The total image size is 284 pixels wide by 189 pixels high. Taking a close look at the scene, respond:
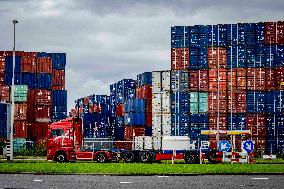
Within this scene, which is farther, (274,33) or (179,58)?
(179,58)

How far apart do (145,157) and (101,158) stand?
10.3ft

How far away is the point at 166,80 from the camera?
55156mm

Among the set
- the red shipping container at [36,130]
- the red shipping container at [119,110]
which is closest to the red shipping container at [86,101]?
the red shipping container at [119,110]

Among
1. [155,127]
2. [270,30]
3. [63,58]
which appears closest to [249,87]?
[270,30]

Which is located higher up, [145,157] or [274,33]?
[274,33]

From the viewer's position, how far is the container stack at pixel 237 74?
5225 cm

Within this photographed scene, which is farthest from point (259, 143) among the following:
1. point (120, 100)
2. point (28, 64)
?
point (28, 64)

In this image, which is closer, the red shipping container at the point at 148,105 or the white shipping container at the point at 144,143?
the white shipping container at the point at 144,143

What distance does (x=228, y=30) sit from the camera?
53000 millimetres

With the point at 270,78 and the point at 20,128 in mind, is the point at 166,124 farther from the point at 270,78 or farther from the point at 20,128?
the point at 20,128

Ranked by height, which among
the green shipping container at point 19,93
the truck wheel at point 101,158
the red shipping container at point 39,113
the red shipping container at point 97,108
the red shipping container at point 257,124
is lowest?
the truck wheel at point 101,158

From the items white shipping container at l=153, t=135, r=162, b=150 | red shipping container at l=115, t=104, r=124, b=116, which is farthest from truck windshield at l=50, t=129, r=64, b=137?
red shipping container at l=115, t=104, r=124, b=116

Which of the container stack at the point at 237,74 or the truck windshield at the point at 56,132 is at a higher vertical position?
the container stack at the point at 237,74

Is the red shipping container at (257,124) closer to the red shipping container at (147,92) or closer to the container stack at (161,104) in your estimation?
the container stack at (161,104)
